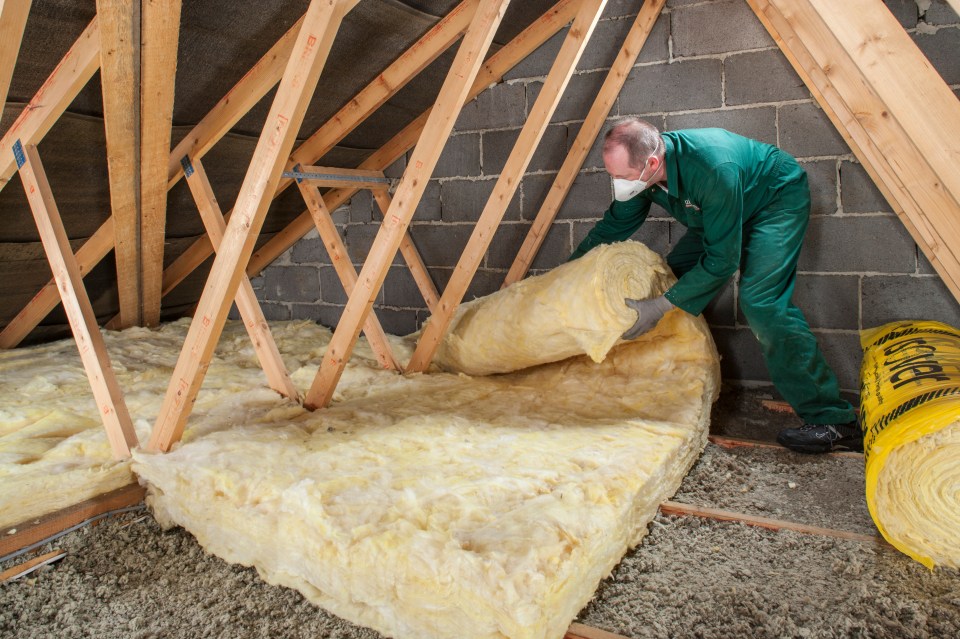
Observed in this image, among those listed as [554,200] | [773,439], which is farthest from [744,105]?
[773,439]

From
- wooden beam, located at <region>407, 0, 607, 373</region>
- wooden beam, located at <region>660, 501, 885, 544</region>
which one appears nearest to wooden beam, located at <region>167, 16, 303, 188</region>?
wooden beam, located at <region>407, 0, 607, 373</region>

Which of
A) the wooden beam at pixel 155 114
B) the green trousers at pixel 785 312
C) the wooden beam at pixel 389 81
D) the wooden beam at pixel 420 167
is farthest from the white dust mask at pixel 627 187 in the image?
the wooden beam at pixel 155 114

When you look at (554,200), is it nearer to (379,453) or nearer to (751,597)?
(379,453)

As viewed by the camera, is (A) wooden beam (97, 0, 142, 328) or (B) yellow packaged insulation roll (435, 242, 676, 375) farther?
(B) yellow packaged insulation roll (435, 242, 676, 375)

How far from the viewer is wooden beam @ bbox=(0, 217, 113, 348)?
285cm

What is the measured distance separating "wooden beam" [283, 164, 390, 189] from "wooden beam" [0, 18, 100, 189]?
3.56 ft

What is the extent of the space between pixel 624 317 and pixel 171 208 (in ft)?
6.85

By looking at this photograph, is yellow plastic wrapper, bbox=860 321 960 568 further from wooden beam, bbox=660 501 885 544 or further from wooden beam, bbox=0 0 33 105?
wooden beam, bbox=0 0 33 105

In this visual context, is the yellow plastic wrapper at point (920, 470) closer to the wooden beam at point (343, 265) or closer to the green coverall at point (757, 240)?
the green coverall at point (757, 240)

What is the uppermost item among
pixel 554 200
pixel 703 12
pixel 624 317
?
pixel 703 12

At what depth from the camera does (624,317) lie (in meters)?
2.45

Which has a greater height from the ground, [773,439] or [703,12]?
[703,12]

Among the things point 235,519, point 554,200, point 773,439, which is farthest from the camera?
point 554,200

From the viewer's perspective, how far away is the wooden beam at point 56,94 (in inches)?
70.5
